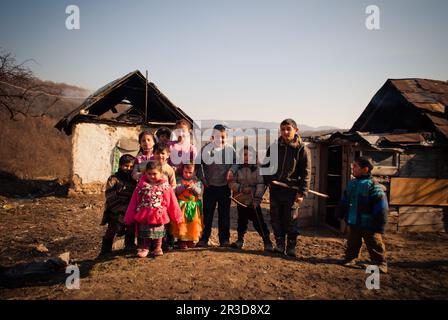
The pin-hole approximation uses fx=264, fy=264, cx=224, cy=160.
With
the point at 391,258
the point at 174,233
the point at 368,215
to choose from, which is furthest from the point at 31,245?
the point at 391,258

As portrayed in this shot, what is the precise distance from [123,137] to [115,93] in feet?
7.72

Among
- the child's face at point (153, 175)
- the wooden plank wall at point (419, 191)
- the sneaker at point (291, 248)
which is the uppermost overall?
the child's face at point (153, 175)

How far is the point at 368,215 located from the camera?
381cm

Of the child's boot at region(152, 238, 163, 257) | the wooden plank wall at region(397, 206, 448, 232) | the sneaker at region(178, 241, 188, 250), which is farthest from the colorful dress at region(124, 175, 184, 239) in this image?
the wooden plank wall at region(397, 206, 448, 232)

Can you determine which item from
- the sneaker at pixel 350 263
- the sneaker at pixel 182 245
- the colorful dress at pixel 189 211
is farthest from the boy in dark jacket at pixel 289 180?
the sneaker at pixel 182 245

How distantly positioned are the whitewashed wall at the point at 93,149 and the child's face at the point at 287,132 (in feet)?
28.7

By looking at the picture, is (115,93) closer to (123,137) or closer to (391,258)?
(123,137)

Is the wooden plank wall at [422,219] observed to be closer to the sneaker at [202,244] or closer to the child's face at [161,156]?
the sneaker at [202,244]

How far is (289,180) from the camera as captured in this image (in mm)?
4250

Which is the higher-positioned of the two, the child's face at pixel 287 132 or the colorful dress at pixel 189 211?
the child's face at pixel 287 132

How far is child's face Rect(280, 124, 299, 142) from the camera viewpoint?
4215 mm

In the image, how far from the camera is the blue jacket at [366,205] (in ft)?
12.2

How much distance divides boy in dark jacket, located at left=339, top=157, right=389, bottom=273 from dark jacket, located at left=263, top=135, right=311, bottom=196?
2.26 feet

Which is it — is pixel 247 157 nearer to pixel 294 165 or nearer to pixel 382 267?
pixel 294 165
